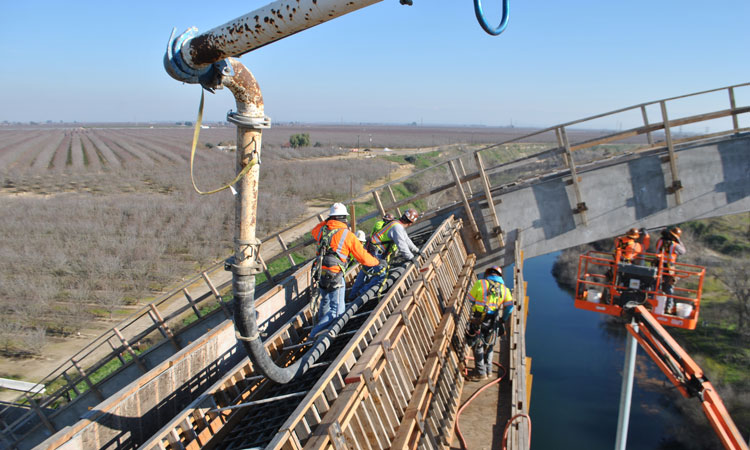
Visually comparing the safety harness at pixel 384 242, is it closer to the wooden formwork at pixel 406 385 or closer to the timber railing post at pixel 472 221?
the wooden formwork at pixel 406 385

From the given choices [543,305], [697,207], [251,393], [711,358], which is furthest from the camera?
[543,305]

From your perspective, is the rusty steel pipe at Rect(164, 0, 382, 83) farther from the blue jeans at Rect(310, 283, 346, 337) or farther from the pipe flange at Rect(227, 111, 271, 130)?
the blue jeans at Rect(310, 283, 346, 337)

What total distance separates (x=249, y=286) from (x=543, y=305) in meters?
32.4

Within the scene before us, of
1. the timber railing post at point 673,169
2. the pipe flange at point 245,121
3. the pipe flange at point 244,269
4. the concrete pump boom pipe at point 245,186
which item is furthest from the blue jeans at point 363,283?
the timber railing post at point 673,169

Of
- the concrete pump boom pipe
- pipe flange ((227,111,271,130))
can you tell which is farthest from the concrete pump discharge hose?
pipe flange ((227,111,271,130))

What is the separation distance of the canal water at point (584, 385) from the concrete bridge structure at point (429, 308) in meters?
13.5

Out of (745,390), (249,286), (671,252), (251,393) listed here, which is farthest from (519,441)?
(745,390)

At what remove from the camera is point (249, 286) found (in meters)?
3.31

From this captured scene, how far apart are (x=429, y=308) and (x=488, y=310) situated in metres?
0.94

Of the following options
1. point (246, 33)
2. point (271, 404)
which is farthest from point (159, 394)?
point (246, 33)

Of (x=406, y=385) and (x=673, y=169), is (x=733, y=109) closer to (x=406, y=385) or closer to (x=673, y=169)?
(x=673, y=169)

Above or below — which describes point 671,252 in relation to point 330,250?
below

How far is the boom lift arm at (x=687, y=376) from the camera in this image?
541cm

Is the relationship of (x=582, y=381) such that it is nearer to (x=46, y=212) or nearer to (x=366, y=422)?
(x=366, y=422)
